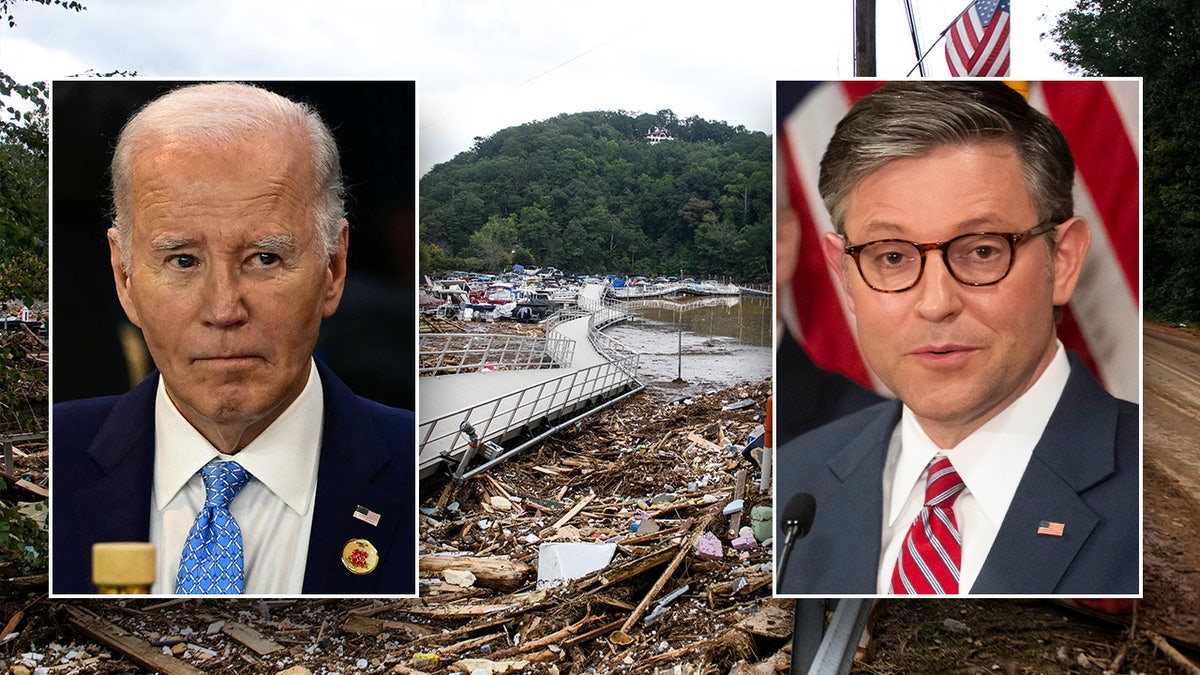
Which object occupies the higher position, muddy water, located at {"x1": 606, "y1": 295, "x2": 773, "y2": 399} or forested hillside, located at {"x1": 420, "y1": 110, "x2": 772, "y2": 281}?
forested hillside, located at {"x1": 420, "y1": 110, "x2": 772, "y2": 281}

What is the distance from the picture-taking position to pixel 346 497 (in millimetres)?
3980

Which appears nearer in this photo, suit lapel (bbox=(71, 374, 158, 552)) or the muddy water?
suit lapel (bbox=(71, 374, 158, 552))

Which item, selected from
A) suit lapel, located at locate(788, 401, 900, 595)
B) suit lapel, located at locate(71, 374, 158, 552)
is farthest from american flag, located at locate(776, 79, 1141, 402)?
suit lapel, located at locate(71, 374, 158, 552)

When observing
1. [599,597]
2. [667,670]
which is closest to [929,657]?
[667,670]

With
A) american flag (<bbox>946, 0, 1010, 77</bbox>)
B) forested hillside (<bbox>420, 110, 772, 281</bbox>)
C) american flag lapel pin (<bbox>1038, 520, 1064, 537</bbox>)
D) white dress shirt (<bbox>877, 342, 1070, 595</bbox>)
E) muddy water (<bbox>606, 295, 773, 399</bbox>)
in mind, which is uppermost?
american flag (<bbox>946, 0, 1010, 77</bbox>)

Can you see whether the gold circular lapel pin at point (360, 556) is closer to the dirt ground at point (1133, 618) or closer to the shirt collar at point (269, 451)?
the shirt collar at point (269, 451)

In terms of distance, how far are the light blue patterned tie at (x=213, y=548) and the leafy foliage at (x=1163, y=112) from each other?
554 cm

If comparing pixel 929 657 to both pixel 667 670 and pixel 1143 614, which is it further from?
pixel 667 670

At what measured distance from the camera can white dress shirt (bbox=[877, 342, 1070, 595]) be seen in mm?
3654

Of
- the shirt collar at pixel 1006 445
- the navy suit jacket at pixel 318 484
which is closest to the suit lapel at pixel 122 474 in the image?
the navy suit jacket at pixel 318 484

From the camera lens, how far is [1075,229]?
3.60 m

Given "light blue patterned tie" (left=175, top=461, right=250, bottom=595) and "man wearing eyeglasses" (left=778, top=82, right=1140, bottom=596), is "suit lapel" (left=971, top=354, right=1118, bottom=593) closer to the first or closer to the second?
"man wearing eyeglasses" (left=778, top=82, right=1140, bottom=596)

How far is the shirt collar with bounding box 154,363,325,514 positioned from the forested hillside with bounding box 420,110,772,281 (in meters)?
1.14

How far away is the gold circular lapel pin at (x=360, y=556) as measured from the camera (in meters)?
3.96
